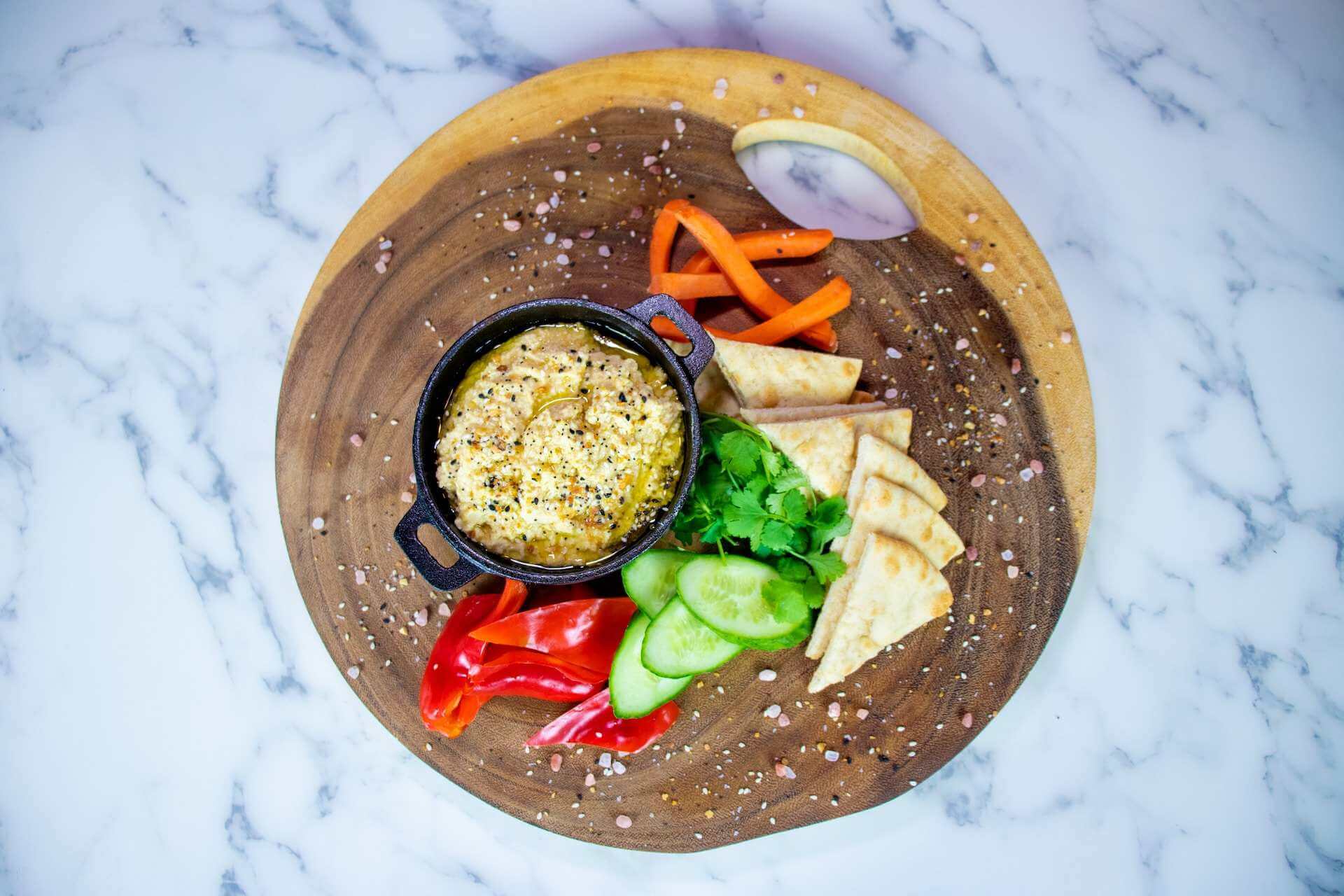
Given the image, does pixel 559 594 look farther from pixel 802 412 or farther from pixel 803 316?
pixel 803 316

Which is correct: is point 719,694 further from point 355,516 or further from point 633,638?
point 355,516

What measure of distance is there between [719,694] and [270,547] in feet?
5.86

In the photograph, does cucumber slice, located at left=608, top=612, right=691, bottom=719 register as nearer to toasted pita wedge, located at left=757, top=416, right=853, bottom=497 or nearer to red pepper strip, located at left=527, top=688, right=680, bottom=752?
red pepper strip, located at left=527, top=688, right=680, bottom=752

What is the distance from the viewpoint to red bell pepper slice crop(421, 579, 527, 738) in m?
2.78

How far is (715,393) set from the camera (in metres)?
2.86

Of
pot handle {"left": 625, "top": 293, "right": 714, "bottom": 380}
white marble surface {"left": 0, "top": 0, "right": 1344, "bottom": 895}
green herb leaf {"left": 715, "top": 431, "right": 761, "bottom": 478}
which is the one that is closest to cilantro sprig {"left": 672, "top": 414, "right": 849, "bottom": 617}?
green herb leaf {"left": 715, "top": 431, "right": 761, "bottom": 478}

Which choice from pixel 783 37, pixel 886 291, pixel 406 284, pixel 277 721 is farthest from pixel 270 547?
pixel 783 37

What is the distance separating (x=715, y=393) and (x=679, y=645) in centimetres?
81

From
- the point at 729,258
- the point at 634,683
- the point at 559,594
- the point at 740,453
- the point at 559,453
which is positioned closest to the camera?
the point at 559,453

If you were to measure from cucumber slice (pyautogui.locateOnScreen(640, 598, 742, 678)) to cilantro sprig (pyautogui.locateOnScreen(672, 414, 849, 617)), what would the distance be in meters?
0.22

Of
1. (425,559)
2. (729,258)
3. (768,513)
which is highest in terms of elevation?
(729,258)

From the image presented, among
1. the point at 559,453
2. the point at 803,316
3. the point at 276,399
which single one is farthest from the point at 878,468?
the point at 276,399

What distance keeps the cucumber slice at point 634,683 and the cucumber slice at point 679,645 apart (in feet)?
0.23

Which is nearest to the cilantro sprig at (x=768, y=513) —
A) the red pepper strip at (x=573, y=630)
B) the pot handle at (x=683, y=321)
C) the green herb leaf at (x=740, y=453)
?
the green herb leaf at (x=740, y=453)
